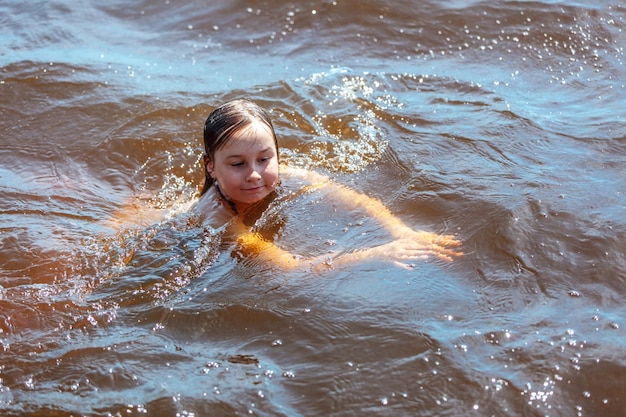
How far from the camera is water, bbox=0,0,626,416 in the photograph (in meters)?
3.40

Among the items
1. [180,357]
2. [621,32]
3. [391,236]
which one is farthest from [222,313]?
[621,32]

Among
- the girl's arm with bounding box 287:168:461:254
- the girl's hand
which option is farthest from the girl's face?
the girl's hand

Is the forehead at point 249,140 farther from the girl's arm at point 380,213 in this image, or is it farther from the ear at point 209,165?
the girl's arm at point 380,213

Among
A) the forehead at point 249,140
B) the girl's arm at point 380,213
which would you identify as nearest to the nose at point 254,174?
the forehead at point 249,140

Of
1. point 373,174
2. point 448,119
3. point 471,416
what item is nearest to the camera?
point 471,416

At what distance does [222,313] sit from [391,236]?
3.56ft

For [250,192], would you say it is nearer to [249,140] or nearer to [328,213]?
[249,140]

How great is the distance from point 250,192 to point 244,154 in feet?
0.73

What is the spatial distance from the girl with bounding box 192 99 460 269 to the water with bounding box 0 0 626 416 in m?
0.11

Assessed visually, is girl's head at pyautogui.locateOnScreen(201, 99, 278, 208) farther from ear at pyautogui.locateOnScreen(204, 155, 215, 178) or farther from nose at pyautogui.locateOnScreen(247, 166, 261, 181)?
ear at pyautogui.locateOnScreen(204, 155, 215, 178)

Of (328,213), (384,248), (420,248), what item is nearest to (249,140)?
(328,213)

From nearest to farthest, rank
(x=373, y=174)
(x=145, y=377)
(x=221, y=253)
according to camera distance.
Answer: (x=145, y=377)
(x=221, y=253)
(x=373, y=174)

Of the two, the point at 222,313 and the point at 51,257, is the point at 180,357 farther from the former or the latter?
the point at 51,257

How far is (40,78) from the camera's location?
7105mm
